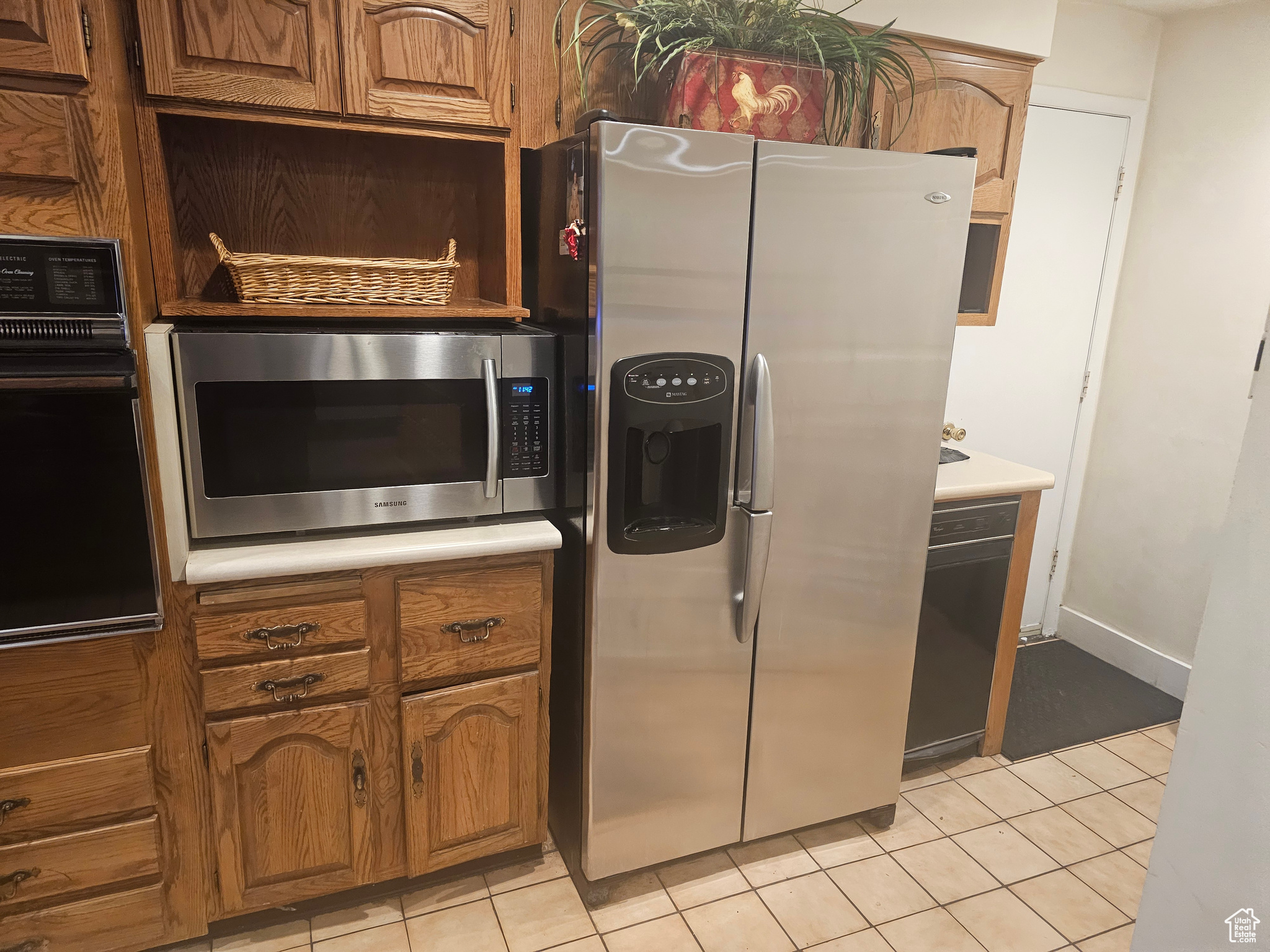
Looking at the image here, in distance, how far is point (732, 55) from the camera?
175 cm

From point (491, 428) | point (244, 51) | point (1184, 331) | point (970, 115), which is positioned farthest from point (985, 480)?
point (244, 51)

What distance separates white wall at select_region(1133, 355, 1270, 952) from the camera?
711mm

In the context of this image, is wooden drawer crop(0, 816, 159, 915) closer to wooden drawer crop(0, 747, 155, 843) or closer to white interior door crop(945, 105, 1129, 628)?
wooden drawer crop(0, 747, 155, 843)

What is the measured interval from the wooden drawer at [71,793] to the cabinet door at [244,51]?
50.5 inches

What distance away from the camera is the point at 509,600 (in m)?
1.82

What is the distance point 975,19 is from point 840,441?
1255 millimetres

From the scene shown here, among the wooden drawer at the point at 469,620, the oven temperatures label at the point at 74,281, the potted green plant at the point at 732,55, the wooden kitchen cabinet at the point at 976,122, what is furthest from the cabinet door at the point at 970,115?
the oven temperatures label at the point at 74,281

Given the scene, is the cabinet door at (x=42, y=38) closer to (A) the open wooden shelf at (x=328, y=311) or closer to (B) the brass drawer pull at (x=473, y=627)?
(A) the open wooden shelf at (x=328, y=311)

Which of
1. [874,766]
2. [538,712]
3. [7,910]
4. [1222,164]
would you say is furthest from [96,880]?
[1222,164]

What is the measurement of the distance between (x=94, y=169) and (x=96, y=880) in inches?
53.1

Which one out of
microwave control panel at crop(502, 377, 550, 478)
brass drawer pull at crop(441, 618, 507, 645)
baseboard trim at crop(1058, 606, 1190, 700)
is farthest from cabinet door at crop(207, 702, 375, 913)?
baseboard trim at crop(1058, 606, 1190, 700)

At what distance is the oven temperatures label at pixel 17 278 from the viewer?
4.29 ft

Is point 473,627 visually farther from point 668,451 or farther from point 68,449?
point 68,449

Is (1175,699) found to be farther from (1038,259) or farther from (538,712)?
(538,712)
